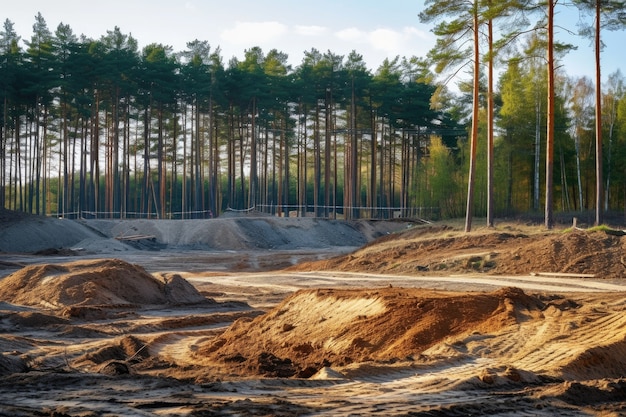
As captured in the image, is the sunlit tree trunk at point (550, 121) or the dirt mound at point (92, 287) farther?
the sunlit tree trunk at point (550, 121)

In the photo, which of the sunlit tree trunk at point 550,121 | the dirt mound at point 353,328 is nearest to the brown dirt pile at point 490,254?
the sunlit tree trunk at point 550,121

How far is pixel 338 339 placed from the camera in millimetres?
12938

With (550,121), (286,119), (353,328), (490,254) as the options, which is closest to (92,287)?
(353,328)

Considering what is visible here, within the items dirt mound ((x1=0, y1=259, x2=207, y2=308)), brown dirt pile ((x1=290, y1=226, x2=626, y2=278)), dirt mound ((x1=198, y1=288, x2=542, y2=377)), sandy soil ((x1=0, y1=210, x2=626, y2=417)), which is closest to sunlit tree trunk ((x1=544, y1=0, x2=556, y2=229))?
sandy soil ((x1=0, y1=210, x2=626, y2=417))

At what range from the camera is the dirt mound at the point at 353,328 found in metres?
11.7

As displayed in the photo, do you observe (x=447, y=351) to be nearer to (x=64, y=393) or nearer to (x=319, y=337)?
(x=319, y=337)

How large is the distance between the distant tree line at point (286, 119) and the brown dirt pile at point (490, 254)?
18737 millimetres

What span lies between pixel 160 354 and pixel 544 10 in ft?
82.8

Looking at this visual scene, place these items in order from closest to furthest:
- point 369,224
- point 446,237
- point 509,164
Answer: point 446,237 → point 509,164 → point 369,224

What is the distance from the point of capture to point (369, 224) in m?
65.4

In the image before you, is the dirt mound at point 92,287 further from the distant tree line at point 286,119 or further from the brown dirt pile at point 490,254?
the distant tree line at point 286,119

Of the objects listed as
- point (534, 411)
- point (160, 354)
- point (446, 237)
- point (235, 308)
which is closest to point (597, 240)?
point (446, 237)

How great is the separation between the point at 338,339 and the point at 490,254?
1845 centimetres

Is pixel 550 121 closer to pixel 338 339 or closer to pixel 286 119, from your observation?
pixel 338 339
